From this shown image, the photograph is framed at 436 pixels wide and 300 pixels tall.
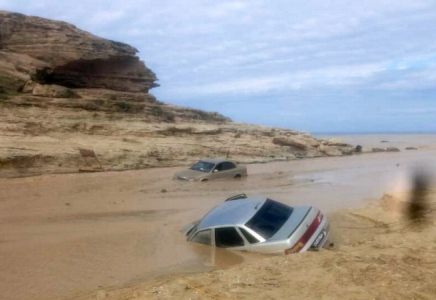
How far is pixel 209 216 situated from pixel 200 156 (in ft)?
64.7

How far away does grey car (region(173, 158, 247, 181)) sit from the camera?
64.7 feet

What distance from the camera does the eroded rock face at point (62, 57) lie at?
1195 inches

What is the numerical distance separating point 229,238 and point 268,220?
700 mm

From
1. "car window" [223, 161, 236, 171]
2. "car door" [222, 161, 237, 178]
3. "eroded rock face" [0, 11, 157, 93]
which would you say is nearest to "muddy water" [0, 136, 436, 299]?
"car door" [222, 161, 237, 178]

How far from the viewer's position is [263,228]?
802 centimetres

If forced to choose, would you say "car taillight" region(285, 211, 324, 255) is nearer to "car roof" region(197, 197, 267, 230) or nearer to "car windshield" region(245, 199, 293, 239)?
"car windshield" region(245, 199, 293, 239)

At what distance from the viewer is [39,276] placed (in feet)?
25.1

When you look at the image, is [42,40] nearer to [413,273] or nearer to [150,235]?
[150,235]

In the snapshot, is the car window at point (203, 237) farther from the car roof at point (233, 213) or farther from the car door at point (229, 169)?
the car door at point (229, 169)

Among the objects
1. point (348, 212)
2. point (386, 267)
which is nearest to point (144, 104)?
point (348, 212)

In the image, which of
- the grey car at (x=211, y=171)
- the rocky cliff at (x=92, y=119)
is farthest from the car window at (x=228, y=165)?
the rocky cliff at (x=92, y=119)

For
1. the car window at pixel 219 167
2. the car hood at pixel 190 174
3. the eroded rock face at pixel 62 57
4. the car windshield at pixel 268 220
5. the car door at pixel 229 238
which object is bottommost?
the car hood at pixel 190 174

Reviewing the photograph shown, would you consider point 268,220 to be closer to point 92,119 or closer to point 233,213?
point 233,213

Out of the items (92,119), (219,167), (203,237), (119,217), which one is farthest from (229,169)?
(203,237)
